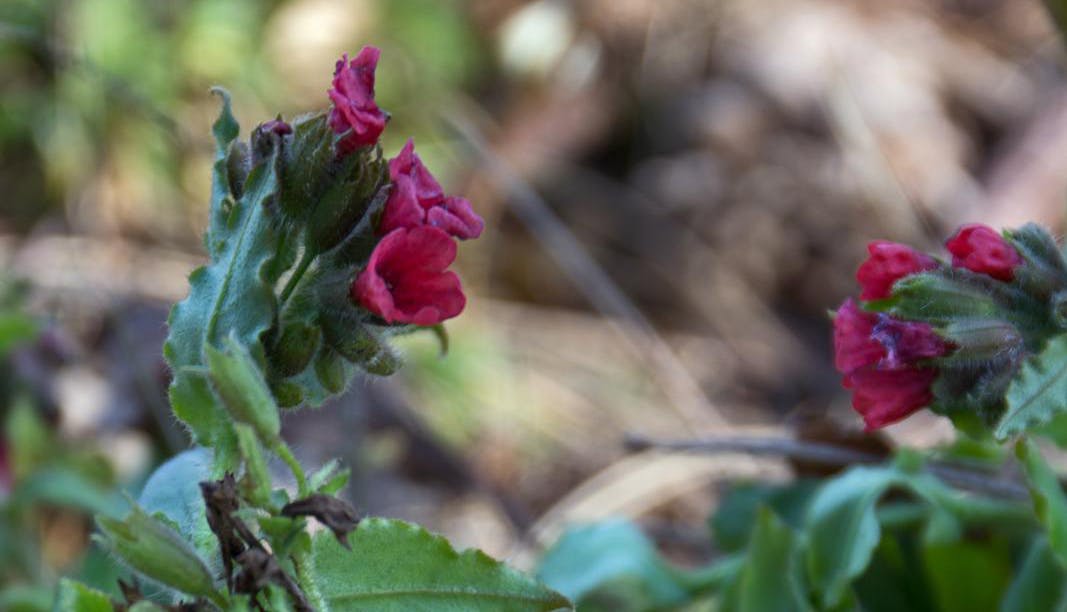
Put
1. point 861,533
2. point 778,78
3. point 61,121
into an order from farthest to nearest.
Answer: point 778,78
point 61,121
point 861,533

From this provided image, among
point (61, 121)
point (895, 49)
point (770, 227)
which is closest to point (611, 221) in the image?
point (770, 227)

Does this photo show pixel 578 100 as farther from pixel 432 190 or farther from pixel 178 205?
pixel 432 190

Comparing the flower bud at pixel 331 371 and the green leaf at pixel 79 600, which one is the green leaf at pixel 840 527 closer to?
the flower bud at pixel 331 371

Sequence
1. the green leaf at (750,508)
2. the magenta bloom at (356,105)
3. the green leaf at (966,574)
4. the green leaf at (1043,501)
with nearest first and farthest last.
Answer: the magenta bloom at (356,105)
the green leaf at (1043,501)
the green leaf at (966,574)
the green leaf at (750,508)

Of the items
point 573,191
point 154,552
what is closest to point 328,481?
point 154,552

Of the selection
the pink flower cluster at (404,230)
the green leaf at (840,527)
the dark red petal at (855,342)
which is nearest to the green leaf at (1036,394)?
the dark red petal at (855,342)

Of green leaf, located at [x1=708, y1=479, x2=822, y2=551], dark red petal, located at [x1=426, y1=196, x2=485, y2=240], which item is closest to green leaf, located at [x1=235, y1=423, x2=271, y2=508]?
dark red petal, located at [x1=426, y1=196, x2=485, y2=240]
